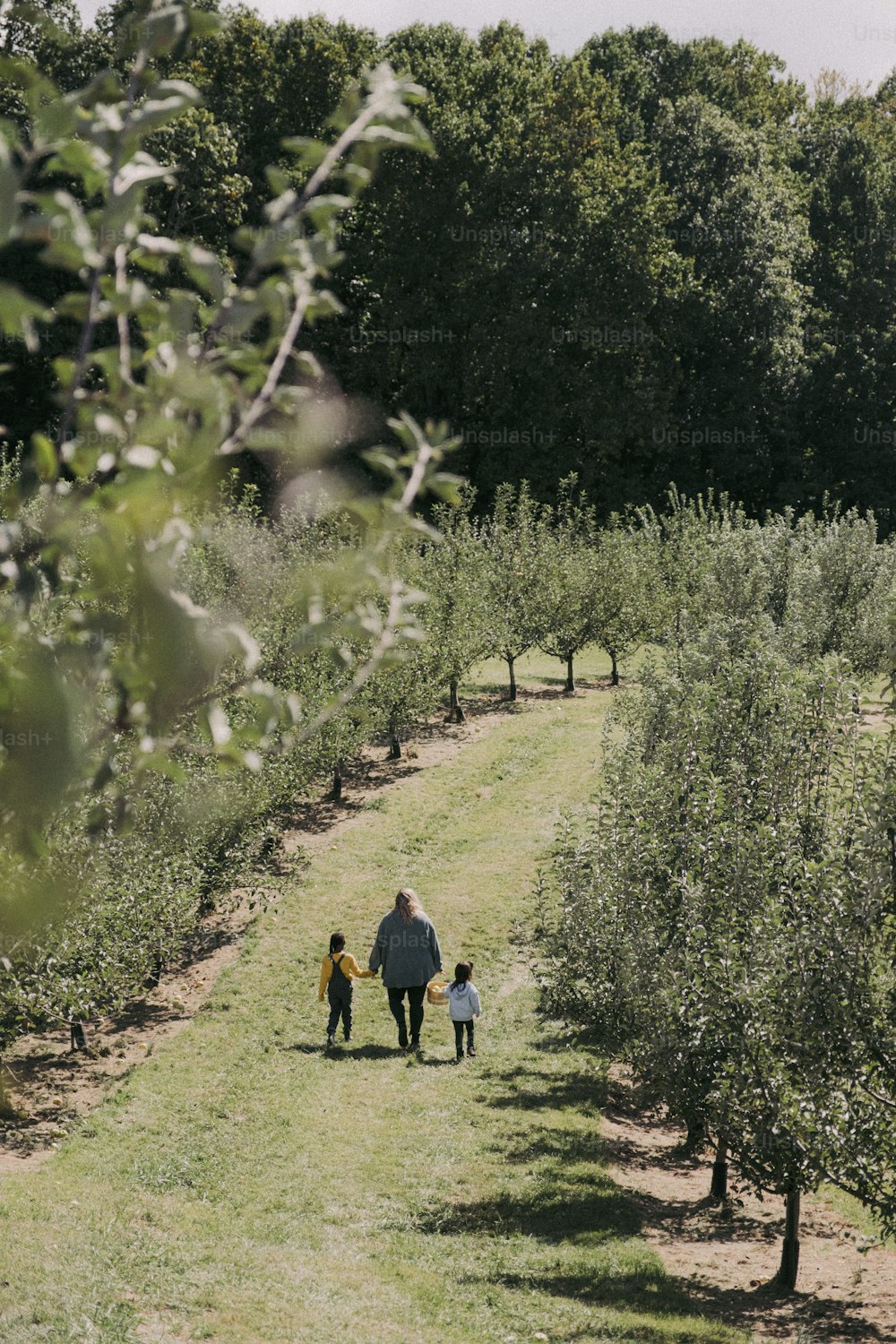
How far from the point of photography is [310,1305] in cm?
877

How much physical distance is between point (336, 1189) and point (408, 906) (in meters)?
3.75

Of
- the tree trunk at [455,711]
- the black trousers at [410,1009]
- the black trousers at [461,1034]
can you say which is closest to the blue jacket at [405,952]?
the black trousers at [410,1009]

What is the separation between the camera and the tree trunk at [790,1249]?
10.0 meters

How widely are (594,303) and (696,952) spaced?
40.3 metres

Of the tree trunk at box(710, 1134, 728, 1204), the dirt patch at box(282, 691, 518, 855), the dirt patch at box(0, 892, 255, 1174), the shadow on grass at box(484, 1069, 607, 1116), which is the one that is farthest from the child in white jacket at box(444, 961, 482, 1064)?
the dirt patch at box(282, 691, 518, 855)

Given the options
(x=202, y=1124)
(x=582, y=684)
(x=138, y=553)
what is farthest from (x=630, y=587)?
(x=138, y=553)

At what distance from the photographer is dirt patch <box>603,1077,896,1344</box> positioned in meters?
9.50

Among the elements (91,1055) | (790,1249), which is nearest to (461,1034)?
(91,1055)

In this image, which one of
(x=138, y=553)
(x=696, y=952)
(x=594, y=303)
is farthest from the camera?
(x=594, y=303)

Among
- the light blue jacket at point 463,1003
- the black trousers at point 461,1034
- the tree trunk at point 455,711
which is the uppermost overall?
the tree trunk at point 455,711

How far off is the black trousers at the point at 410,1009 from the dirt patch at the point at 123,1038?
108 inches

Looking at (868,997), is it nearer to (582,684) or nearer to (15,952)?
(15,952)

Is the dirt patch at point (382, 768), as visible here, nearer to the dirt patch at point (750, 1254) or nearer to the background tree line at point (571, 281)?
the dirt patch at point (750, 1254)

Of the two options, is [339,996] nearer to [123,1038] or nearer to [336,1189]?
[123,1038]
